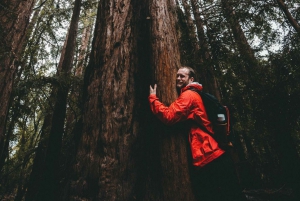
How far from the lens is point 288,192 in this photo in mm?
6668

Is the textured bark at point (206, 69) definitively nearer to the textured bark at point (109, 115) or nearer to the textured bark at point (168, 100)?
the textured bark at point (168, 100)

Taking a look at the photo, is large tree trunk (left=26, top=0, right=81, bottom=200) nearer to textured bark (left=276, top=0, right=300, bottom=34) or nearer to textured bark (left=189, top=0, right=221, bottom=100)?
textured bark (left=189, top=0, right=221, bottom=100)

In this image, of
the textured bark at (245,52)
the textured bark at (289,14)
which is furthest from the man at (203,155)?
the textured bark at (289,14)

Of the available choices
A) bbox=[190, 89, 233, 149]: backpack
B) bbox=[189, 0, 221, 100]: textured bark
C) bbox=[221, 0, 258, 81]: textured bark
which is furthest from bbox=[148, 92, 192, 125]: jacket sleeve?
bbox=[221, 0, 258, 81]: textured bark

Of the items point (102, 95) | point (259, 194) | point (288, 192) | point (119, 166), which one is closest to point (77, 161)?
point (119, 166)

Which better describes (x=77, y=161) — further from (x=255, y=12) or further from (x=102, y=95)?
(x=255, y=12)

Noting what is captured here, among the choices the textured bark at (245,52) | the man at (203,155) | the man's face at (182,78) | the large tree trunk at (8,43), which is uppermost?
the textured bark at (245,52)

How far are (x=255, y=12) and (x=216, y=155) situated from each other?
19.2ft

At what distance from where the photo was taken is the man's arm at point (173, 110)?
7.21 feet

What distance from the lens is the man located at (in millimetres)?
2176

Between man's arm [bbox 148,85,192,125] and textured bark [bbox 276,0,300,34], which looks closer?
man's arm [bbox 148,85,192,125]

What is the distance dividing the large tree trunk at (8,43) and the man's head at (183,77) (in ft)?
9.36

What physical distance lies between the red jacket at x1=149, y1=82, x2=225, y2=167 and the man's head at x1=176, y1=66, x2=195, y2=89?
252mm

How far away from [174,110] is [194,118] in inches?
10.8
